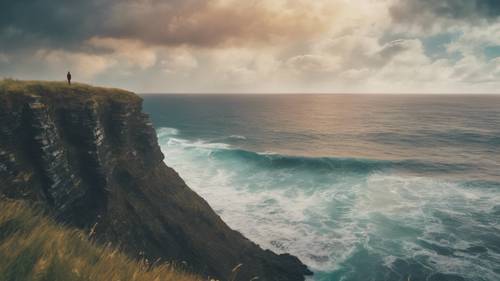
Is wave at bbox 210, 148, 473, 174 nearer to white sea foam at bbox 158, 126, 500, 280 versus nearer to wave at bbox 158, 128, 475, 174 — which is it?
wave at bbox 158, 128, 475, 174

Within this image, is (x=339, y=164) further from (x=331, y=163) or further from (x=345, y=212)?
(x=345, y=212)

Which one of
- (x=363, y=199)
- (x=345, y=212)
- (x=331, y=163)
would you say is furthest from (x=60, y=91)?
(x=331, y=163)

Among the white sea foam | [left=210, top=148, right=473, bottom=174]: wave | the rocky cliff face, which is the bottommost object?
the white sea foam

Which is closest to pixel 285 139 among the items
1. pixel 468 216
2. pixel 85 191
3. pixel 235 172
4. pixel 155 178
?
pixel 235 172

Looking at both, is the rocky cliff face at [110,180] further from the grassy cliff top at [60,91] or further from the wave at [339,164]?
the wave at [339,164]

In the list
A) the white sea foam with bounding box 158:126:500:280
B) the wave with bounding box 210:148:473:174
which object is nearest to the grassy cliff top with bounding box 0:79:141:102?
the white sea foam with bounding box 158:126:500:280

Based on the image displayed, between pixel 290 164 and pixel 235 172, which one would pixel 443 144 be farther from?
pixel 235 172
